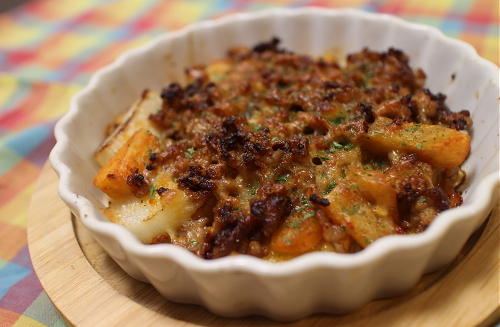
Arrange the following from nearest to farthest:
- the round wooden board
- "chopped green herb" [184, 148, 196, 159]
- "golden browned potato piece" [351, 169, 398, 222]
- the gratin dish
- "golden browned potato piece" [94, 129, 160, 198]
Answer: the gratin dish < the round wooden board < "golden browned potato piece" [351, 169, 398, 222] < "golden browned potato piece" [94, 129, 160, 198] < "chopped green herb" [184, 148, 196, 159]

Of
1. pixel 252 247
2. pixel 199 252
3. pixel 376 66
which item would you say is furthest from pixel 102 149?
pixel 376 66

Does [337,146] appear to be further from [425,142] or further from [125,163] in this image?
[125,163]

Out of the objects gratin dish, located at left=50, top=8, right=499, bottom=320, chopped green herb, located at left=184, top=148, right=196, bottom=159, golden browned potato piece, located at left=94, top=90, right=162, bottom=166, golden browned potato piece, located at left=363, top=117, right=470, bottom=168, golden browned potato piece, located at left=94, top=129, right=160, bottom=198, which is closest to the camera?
gratin dish, located at left=50, top=8, right=499, bottom=320

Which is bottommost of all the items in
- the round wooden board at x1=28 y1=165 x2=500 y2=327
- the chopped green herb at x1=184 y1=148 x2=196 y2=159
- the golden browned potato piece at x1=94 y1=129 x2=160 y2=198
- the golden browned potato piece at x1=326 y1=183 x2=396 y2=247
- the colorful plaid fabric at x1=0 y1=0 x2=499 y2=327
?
the colorful plaid fabric at x1=0 y1=0 x2=499 y2=327

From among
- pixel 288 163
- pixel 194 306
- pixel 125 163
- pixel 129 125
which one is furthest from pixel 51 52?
pixel 194 306

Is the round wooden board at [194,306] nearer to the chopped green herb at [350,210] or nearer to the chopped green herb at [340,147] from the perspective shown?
the chopped green herb at [350,210]

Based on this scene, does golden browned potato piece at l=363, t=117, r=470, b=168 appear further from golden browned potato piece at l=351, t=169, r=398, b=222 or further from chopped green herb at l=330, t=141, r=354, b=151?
golden browned potato piece at l=351, t=169, r=398, b=222

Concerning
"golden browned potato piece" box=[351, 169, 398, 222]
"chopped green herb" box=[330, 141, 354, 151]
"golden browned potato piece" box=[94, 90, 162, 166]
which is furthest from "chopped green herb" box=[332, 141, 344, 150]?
"golden browned potato piece" box=[94, 90, 162, 166]
